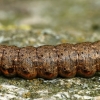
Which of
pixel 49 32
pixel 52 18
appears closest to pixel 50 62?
pixel 49 32

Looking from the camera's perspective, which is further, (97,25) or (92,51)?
(97,25)

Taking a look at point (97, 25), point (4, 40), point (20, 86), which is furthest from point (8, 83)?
point (97, 25)

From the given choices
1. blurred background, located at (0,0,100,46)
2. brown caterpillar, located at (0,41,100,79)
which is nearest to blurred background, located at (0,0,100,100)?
blurred background, located at (0,0,100,46)

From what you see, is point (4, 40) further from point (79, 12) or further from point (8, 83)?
point (79, 12)

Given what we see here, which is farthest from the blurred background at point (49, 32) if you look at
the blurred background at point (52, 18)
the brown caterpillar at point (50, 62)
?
the brown caterpillar at point (50, 62)

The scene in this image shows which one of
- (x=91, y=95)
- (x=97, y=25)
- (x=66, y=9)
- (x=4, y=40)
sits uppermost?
(x=66, y=9)

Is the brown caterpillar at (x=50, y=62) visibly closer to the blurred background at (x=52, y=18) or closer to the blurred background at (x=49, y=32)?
the blurred background at (x=49, y=32)

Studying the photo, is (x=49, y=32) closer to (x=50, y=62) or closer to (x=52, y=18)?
(x=50, y=62)

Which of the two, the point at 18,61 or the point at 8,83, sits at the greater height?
the point at 18,61

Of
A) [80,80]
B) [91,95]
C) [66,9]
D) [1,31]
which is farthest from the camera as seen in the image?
[66,9]
